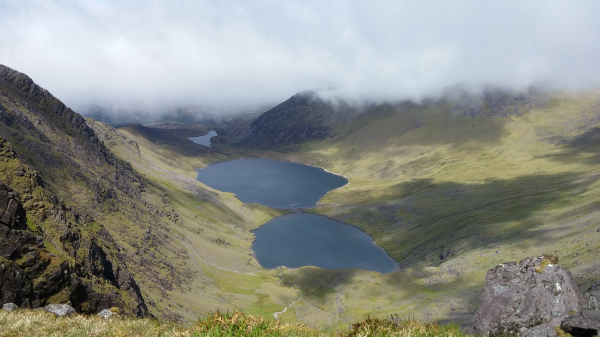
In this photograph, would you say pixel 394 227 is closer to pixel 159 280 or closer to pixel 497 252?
pixel 497 252

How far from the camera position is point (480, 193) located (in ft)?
573

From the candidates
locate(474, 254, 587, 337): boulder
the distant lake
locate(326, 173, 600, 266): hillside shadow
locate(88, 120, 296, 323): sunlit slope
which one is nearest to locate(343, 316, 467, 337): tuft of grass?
locate(474, 254, 587, 337): boulder

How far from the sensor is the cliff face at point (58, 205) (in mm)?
27956

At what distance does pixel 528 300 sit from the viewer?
1667 cm

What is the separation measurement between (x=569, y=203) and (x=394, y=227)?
69.0 metres

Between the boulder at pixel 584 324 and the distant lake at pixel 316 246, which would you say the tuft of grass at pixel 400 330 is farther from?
the distant lake at pixel 316 246

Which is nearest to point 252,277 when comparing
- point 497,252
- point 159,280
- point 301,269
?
point 301,269

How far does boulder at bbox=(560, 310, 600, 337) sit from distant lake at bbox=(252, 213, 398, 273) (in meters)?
128

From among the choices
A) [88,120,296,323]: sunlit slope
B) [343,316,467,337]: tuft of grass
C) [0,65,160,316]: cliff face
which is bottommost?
[88,120,296,323]: sunlit slope

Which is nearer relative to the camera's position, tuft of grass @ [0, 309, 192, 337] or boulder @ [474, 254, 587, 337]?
tuft of grass @ [0, 309, 192, 337]

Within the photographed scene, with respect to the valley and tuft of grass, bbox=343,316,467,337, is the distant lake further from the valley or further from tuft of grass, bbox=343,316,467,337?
tuft of grass, bbox=343,316,467,337

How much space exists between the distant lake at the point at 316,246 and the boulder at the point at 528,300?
122798 mm

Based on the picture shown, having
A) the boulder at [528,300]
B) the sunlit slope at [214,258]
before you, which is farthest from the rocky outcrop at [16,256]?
the sunlit slope at [214,258]

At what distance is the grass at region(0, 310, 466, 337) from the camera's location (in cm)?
996
